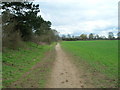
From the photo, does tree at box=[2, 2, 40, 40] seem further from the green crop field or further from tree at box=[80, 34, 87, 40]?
tree at box=[80, 34, 87, 40]

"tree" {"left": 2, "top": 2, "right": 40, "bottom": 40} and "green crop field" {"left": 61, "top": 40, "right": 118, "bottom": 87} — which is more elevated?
"tree" {"left": 2, "top": 2, "right": 40, "bottom": 40}

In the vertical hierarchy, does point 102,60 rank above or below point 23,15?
below

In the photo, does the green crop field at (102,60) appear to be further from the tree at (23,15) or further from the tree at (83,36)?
the tree at (83,36)

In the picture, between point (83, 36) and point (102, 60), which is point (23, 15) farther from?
point (83, 36)

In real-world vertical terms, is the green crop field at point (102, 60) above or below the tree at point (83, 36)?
below

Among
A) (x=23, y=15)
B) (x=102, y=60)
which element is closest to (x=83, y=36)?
(x=23, y=15)

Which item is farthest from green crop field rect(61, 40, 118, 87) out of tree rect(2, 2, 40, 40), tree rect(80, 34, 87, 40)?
tree rect(80, 34, 87, 40)

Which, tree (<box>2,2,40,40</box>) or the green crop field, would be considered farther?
tree (<box>2,2,40,40</box>)

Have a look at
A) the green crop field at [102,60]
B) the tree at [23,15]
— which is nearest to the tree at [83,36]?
the green crop field at [102,60]

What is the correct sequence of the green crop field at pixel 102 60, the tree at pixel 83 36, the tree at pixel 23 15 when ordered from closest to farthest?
the green crop field at pixel 102 60, the tree at pixel 23 15, the tree at pixel 83 36

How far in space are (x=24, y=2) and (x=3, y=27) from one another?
721cm

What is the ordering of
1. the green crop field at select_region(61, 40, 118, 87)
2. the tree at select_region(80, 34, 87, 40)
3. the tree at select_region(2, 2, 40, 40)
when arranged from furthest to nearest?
1. the tree at select_region(80, 34, 87, 40)
2. the tree at select_region(2, 2, 40, 40)
3. the green crop field at select_region(61, 40, 118, 87)

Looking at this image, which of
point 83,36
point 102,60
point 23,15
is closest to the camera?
point 102,60

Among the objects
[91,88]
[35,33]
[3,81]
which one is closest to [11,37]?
[35,33]
